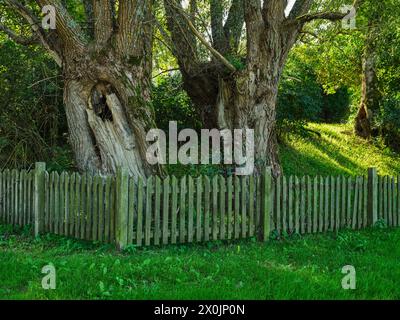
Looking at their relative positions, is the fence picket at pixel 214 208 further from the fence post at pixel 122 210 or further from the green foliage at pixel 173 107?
the green foliage at pixel 173 107

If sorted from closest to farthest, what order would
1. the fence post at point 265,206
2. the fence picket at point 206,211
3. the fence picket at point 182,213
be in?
the fence picket at point 182,213
the fence picket at point 206,211
the fence post at point 265,206

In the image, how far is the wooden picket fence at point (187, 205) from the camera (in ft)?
27.5

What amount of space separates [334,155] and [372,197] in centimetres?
937

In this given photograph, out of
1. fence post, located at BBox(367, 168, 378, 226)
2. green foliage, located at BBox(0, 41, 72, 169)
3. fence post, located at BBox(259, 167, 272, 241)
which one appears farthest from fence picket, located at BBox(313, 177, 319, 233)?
Result: green foliage, located at BBox(0, 41, 72, 169)

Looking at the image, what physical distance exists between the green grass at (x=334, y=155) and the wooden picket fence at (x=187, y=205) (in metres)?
6.06

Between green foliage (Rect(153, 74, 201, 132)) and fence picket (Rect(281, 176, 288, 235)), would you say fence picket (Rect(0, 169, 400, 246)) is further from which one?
green foliage (Rect(153, 74, 201, 132))

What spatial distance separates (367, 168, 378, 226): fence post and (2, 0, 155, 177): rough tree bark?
4475 millimetres

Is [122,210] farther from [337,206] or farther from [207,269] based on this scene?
[337,206]

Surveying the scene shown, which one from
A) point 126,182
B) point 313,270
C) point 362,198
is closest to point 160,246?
point 126,182

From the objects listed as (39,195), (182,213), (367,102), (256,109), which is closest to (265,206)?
(182,213)

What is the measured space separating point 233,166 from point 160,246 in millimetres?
3524

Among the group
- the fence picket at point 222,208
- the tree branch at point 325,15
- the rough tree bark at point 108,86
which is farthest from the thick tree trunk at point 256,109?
the fence picket at point 222,208

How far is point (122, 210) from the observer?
8.08m
